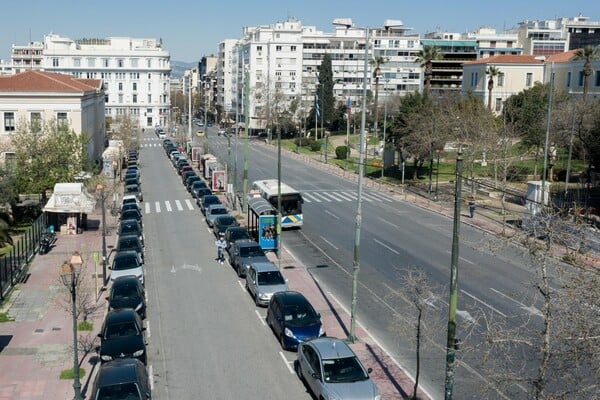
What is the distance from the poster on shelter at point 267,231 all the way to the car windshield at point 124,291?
1063 cm

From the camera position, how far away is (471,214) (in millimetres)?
46000

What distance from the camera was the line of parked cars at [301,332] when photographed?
1777 cm

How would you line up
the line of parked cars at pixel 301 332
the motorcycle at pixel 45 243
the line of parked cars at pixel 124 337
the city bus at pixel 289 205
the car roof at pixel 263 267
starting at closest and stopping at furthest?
the line of parked cars at pixel 124 337 < the line of parked cars at pixel 301 332 < the car roof at pixel 263 267 < the motorcycle at pixel 45 243 < the city bus at pixel 289 205

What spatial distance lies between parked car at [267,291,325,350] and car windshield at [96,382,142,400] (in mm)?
6092

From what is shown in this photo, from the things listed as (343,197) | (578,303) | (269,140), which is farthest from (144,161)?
(578,303)

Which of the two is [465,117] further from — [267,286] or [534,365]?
[534,365]

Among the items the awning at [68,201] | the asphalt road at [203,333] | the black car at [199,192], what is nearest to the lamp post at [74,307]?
the asphalt road at [203,333]

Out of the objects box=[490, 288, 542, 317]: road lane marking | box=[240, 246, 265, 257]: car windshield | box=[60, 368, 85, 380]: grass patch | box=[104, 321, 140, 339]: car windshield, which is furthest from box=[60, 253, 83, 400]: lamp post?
box=[490, 288, 542, 317]: road lane marking

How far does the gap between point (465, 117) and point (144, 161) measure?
43.5 m

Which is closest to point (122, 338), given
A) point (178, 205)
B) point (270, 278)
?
point (270, 278)

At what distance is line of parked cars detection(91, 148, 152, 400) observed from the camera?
1714 cm

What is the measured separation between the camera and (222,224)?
131ft

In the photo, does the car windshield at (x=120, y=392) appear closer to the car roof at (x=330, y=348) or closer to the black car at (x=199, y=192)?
the car roof at (x=330, y=348)

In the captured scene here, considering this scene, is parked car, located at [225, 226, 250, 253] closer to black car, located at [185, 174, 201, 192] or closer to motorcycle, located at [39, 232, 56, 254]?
motorcycle, located at [39, 232, 56, 254]
